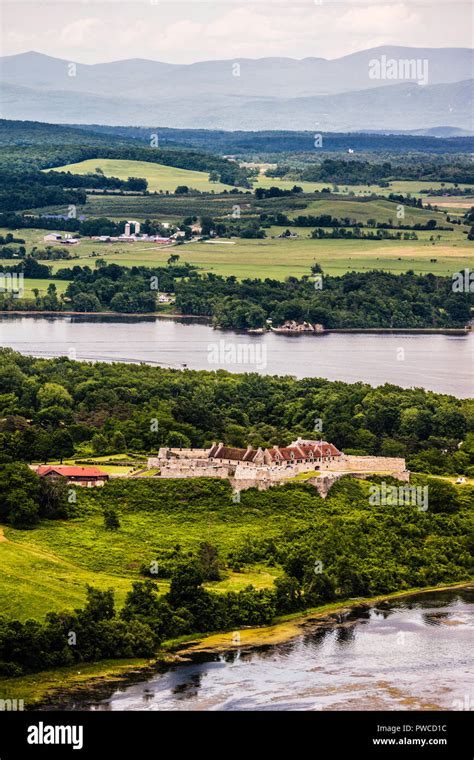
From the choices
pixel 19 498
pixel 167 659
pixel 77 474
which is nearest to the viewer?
pixel 167 659

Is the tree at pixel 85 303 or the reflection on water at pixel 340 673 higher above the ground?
the tree at pixel 85 303

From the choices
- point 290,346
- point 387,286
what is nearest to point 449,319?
point 387,286

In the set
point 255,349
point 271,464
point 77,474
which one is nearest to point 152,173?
point 255,349

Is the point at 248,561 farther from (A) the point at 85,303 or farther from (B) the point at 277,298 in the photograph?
(A) the point at 85,303

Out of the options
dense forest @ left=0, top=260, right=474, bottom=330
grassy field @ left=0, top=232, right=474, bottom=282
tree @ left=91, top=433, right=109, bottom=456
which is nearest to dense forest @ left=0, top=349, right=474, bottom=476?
tree @ left=91, top=433, right=109, bottom=456

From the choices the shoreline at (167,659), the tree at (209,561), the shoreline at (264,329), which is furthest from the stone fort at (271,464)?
the shoreline at (264,329)

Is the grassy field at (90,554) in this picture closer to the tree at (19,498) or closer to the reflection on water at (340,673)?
the tree at (19,498)
